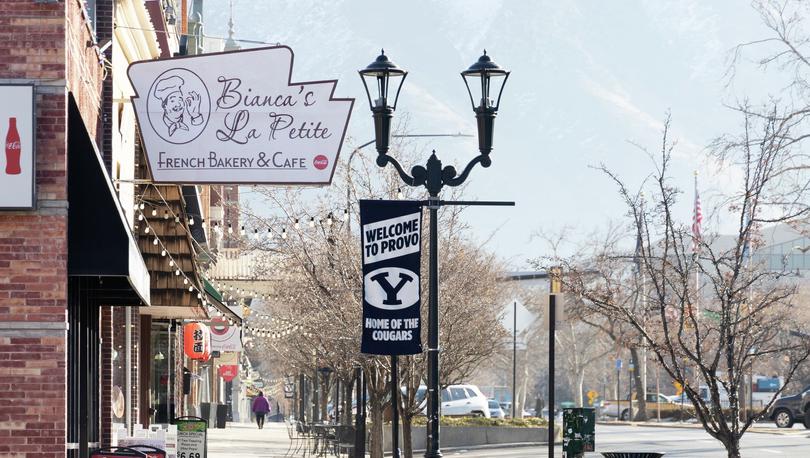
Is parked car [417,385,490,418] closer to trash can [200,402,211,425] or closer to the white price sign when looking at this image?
trash can [200,402,211,425]

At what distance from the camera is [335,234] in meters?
24.4

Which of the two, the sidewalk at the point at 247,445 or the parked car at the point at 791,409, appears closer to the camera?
the sidewalk at the point at 247,445

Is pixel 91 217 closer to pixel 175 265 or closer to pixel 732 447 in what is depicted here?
pixel 175 265

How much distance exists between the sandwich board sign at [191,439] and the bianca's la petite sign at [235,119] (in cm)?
682

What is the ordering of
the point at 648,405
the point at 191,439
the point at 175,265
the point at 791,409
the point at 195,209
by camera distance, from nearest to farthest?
the point at 175,265 → the point at 191,439 → the point at 195,209 → the point at 791,409 → the point at 648,405

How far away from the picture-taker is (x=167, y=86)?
1578 cm

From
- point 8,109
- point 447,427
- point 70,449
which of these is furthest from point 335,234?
point 447,427

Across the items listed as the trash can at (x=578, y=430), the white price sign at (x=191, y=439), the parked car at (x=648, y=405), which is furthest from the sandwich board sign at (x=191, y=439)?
the parked car at (x=648, y=405)

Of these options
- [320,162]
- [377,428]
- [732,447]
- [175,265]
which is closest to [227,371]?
[377,428]

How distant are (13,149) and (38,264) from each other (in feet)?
3.58

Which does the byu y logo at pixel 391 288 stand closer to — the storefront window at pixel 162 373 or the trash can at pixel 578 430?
the trash can at pixel 578 430

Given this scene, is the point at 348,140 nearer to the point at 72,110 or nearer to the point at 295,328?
the point at 295,328

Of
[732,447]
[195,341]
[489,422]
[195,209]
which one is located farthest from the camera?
[489,422]

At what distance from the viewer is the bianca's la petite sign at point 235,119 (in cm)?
1570
